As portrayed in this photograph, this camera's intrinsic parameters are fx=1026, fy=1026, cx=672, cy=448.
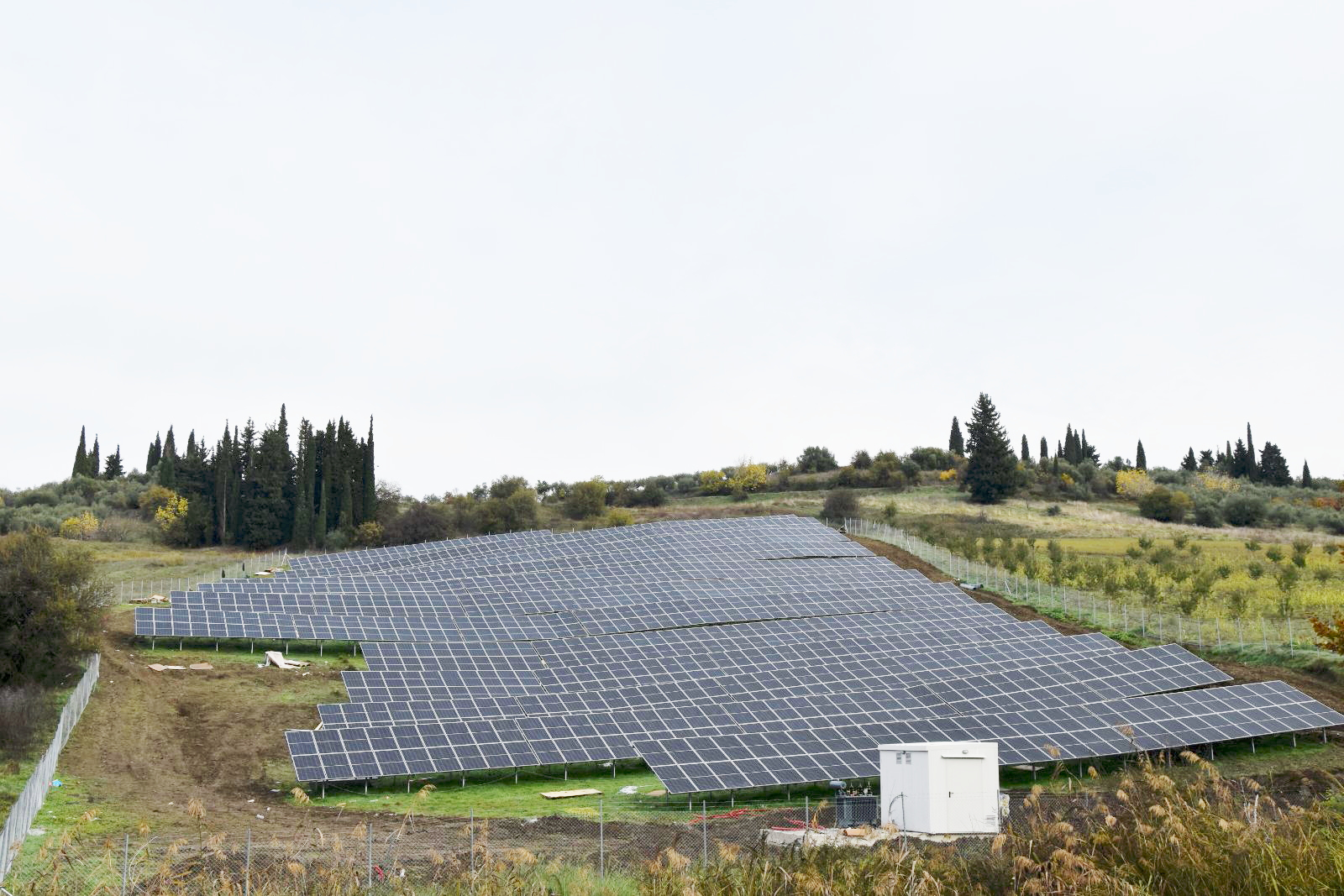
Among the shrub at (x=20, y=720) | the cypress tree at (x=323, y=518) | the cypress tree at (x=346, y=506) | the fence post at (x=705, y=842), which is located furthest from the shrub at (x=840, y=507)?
the shrub at (x=20, y=720)

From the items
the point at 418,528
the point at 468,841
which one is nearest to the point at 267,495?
the point at 418,528

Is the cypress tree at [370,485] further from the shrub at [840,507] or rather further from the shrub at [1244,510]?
the shrub at [1244,510]

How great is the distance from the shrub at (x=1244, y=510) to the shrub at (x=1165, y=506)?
300 cm

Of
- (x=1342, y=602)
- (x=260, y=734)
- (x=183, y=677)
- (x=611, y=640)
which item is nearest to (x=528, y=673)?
(x=611, y=640)

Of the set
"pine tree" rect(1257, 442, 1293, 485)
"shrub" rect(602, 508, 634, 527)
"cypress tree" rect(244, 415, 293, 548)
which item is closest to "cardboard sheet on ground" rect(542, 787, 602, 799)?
"shrub" rect(602, 508, 634, 527)

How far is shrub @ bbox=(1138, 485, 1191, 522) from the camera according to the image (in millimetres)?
84875

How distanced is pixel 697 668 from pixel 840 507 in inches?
1674

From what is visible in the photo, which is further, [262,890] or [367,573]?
[367,573]

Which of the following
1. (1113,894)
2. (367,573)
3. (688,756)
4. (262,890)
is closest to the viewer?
(1113,894)

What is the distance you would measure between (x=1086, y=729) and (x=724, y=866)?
22967mm

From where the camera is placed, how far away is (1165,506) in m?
85.9

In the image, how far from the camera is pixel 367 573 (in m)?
53.4

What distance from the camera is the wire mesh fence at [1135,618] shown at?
37844 millimetres

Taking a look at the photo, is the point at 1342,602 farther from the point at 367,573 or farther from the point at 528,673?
the point at 367,573
